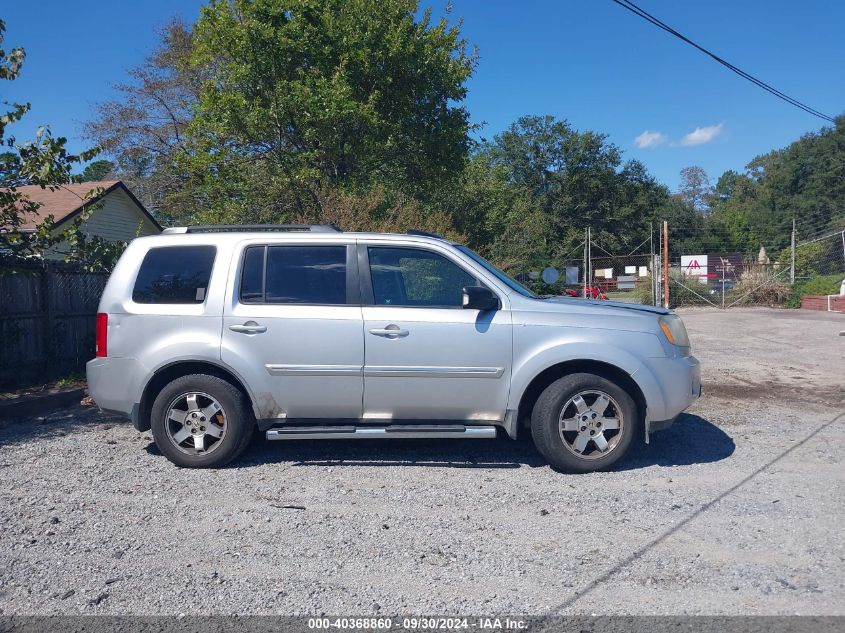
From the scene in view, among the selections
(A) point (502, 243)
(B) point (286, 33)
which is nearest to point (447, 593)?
(B) point (286, 33)

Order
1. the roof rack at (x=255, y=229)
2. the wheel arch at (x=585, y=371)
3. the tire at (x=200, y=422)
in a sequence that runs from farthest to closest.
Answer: the roof rack at (x=255, y=229)
the tire at (x=200, y=422)
the wheel arch at (x=585, y=371)

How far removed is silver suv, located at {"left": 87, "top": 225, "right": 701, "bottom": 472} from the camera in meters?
5.90

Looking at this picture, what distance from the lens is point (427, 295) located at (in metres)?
6.18

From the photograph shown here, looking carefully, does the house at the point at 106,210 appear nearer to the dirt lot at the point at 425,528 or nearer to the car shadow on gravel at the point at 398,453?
the dirt lot at the point at 425,528

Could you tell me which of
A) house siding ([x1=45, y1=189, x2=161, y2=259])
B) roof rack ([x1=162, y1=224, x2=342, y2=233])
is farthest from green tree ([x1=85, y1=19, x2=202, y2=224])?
roof rack ([x1=162, y1=224, x2=342, y2=233])

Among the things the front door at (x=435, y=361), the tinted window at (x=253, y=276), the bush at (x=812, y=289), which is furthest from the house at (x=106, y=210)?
the bush at (x=812, y=289)

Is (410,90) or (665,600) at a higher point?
(410,90)

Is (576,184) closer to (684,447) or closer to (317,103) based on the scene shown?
(317,103)

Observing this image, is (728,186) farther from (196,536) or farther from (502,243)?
(196,536)

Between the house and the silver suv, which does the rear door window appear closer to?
the silver suv

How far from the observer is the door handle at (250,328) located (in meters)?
6.04

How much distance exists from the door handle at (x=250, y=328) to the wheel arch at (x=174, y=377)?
34cm

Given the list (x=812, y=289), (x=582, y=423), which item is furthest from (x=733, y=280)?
(x=582, y=423)

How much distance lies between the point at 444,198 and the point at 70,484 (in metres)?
19.2
